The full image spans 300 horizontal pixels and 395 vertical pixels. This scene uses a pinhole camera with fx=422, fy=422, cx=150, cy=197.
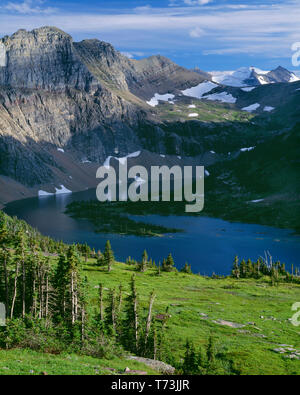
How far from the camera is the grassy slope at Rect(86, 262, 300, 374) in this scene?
50031 mm

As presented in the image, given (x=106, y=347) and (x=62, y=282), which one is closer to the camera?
(x=106, y=347)

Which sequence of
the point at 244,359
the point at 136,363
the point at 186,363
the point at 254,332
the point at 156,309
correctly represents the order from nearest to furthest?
the point at 136,363 → the point at 186,363 → the point at 244,359 → the point at 254,332 → the point at 156,309

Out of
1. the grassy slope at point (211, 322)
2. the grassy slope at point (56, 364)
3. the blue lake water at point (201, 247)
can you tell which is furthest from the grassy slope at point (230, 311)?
the blue lake water at point (201, 247)

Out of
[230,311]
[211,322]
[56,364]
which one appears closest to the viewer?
[56,364]

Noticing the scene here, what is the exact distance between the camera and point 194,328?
60.3 metres

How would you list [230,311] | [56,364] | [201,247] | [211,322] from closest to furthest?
[56,364] → [211,322] → [230,311] → [201,247]

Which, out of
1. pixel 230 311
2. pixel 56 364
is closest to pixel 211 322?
pixel 230 311

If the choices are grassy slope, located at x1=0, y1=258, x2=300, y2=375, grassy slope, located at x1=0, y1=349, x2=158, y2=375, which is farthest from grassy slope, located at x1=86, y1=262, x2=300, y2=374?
grassy slope, located at x1=0, y1=349, x2=158, y2=375

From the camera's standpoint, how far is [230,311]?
72000 millimetres

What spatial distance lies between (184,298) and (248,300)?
13.4 meters

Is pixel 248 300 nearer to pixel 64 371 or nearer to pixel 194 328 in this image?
pixel 194 328

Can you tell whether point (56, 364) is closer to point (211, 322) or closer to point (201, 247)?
point (211, 322)

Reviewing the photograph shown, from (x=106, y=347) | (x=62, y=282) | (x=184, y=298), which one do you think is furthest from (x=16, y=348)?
(x=184, y=298)

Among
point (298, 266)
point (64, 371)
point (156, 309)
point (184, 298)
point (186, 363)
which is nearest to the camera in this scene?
point (64, 371)
